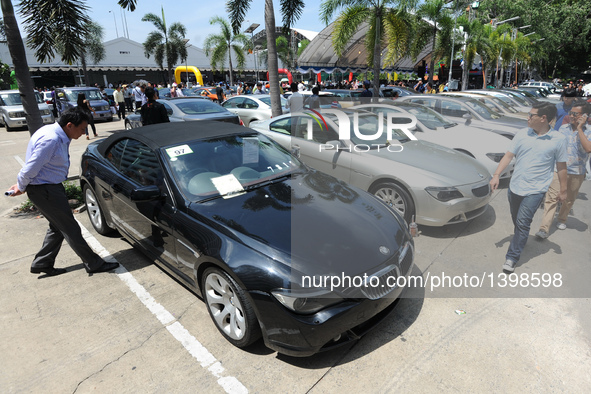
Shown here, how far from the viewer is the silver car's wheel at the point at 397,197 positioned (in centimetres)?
463

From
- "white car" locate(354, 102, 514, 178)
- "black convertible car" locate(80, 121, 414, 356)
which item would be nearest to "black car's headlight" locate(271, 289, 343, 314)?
"black convertible car" locate(80, 121, 414, 356)

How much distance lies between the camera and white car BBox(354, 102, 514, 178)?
6.55 m

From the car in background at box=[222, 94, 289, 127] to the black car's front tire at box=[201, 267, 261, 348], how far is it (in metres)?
9.23

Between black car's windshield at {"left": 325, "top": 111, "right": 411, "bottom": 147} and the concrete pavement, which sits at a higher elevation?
black car's windshield at {"left": 325, "top": 111, "right": 411, "bottom": 147}

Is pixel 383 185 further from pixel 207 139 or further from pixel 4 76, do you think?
pixel 4 76

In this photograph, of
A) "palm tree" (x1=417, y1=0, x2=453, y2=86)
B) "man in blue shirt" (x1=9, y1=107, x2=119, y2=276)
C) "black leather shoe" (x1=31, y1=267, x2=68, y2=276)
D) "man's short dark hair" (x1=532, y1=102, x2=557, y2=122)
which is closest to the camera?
"man in blue shirt" (x1=9, y1=107, x2=119, y2=276)

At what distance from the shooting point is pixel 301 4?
11.9 metres

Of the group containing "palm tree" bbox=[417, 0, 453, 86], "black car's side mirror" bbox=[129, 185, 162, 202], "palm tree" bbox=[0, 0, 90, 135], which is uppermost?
"palm tree" bbox=[417, 0, 453, 86]

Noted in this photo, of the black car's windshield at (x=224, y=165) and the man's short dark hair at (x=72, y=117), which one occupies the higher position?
the man's short dark hair at (x=72, y=117)

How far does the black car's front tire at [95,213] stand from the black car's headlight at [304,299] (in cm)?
319

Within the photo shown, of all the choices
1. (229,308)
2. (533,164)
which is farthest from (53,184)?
(533,164)

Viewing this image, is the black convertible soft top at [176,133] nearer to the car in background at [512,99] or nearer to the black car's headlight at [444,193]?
the black car's headlight at [444,193]

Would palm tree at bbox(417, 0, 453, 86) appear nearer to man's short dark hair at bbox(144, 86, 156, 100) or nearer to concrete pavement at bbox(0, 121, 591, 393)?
man's short dark hair at bbox(144, 86, 156, 100)

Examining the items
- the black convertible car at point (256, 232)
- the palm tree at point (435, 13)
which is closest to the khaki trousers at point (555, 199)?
the black convertible car at point (256, 232)
